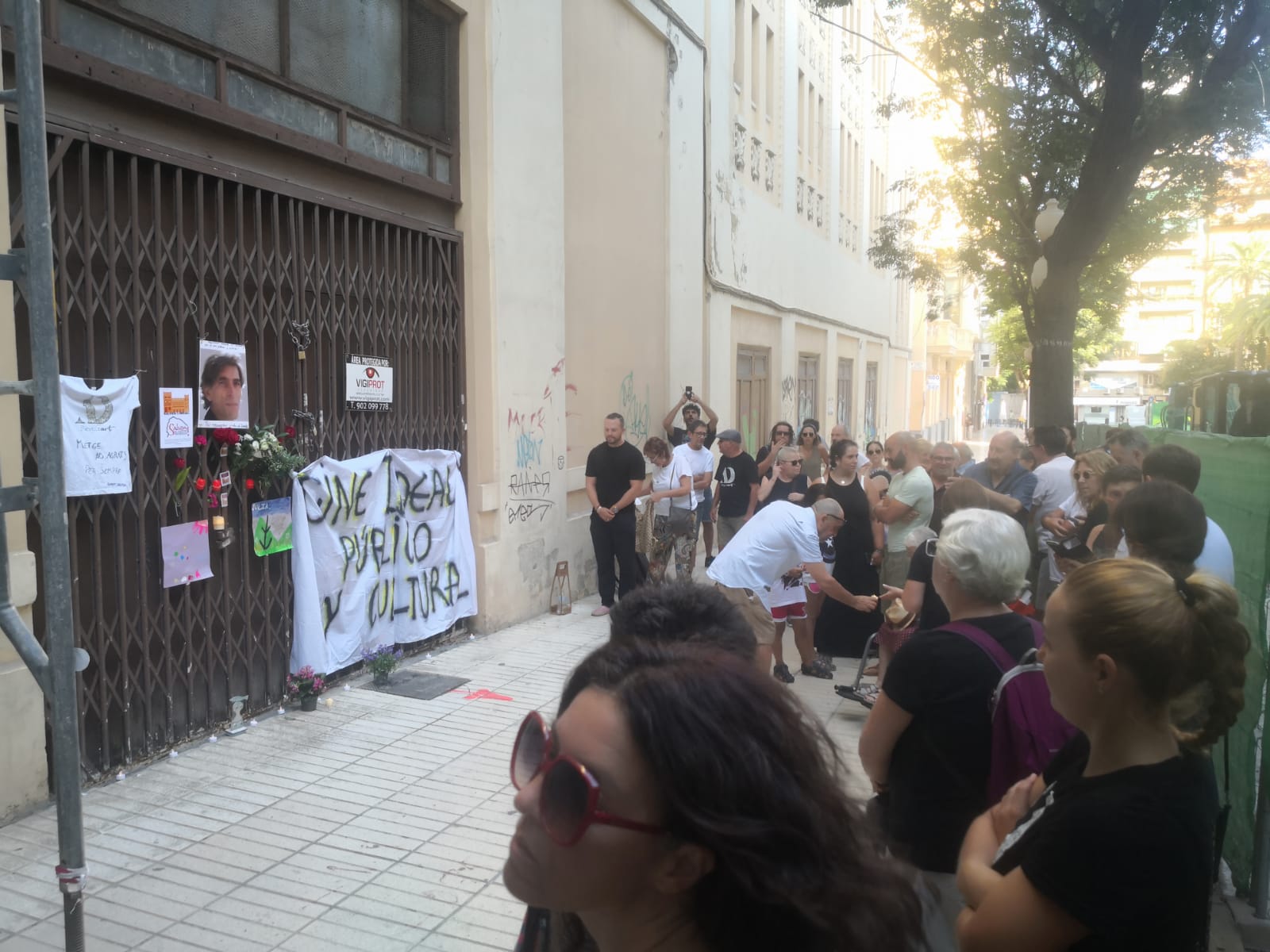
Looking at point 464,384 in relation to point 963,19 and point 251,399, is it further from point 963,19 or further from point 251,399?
point 963,19

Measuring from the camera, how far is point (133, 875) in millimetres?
4301

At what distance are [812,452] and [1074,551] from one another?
19.6 feet

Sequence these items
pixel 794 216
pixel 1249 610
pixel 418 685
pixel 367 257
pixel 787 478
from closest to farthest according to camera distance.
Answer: pixel 1249 610, pixel 418 685, pixel 367 257, pixel 787 478, pixel 794 216

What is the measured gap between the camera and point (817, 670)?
780 centimetres

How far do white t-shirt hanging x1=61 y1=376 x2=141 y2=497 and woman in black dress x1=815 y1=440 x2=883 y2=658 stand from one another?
4.93 meters

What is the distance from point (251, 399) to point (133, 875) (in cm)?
305

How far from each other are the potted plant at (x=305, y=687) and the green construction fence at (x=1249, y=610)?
5.25m

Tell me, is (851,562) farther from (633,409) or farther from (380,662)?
(633,409)

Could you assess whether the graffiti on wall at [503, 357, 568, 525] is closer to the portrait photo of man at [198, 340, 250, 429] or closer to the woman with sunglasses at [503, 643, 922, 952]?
the portrait photo of man at [198, 340, 250, 429]

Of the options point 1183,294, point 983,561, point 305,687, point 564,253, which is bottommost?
point 305,687

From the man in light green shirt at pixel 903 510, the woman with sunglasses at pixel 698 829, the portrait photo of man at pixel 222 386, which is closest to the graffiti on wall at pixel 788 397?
the man in light green shirt at pixel 903 510

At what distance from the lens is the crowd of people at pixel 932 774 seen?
1.28m

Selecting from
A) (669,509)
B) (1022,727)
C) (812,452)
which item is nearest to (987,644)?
(1022,727)

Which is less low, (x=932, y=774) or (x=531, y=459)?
(x=531, y=459)
